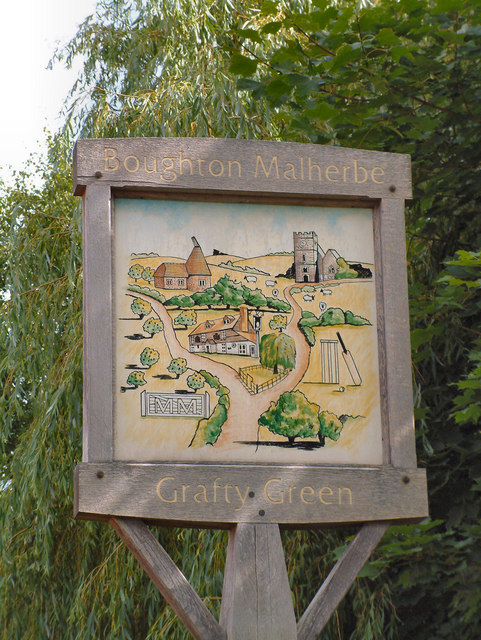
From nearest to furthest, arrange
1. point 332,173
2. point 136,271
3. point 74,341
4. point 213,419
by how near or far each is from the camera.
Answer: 1. point 213,419
2. point 136,271
3. point 332,173
4. point 74,341

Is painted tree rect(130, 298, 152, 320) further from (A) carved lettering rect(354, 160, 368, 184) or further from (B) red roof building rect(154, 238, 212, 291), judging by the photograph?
(A) carved lettering rect(354, 160, 368, 184)

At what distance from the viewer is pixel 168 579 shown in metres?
4.01

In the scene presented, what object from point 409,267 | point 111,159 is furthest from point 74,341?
point 111,159

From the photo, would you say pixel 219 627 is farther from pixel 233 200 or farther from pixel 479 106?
pixel 479 106

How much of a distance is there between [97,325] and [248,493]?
87cm

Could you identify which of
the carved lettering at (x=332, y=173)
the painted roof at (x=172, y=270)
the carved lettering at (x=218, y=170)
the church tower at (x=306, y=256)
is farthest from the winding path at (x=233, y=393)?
the carved lettering at (x=332, y=173)

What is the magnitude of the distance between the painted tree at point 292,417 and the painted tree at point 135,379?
1.62 ft

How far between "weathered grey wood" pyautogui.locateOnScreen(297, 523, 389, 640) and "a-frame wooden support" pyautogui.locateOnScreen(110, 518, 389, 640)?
36 millimetres

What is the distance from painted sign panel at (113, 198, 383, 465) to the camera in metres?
4.10

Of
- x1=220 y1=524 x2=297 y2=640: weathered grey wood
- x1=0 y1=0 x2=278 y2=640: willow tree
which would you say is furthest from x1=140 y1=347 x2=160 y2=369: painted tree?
x1=0 y1=0 x2=278 y2=640: willow tree

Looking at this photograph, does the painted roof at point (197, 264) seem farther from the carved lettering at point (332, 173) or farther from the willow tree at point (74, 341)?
the willow tree at point (74, 341)

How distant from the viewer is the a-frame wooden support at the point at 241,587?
398 cm

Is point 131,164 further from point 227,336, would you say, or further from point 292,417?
point 292,417

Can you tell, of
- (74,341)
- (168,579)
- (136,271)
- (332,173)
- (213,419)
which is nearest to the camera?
(168,579)
